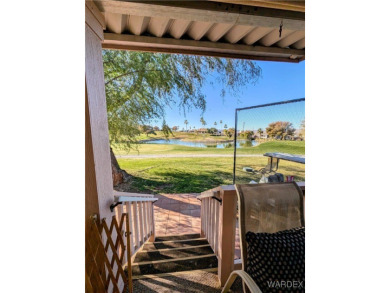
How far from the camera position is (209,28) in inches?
71.8

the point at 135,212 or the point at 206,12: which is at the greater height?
the point at 206,12

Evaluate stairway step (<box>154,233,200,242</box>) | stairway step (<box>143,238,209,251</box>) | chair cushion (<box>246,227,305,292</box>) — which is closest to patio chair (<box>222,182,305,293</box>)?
chair cushion (<box>246,227,305,292</box>)

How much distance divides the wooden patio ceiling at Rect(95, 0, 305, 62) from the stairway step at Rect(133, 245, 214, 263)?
212 cm

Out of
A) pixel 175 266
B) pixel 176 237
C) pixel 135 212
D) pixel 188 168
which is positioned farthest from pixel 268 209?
pixel 188 168

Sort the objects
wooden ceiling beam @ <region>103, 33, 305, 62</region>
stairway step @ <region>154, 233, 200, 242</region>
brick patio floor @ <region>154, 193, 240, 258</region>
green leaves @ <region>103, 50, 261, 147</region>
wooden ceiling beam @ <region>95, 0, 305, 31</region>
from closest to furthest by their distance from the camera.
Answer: wooden ceiling beam @ <region>95, 0, 305, 31</region> < wooden ceiling beam @ <region>103, 33, 305, 62</region> < stairway step @ <region>154, 233, 200, 242</region> < brick patio floor @ <region>154, 193, 240, 258</region> < green leaves @ <region>103, 50, 261, 147</region>

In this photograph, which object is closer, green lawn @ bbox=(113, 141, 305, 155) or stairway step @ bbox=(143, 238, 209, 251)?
stairway step @ bbox=(143, 238, 209, 251)

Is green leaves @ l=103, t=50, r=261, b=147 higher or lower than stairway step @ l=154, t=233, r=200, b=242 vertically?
higher

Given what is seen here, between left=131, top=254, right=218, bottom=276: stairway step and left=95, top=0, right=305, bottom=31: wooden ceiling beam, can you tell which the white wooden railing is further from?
left=95, top=0, right=305, bottom=31: wooden ceiling beam

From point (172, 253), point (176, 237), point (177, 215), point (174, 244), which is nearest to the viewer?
point (172, 253)

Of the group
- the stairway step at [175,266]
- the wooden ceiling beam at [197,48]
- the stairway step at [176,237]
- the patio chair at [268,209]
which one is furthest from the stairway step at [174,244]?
the wooden ceiling beam at [197,48]

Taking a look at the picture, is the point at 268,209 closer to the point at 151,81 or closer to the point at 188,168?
the point at 151,81

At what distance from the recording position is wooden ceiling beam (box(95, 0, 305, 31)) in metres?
1.31

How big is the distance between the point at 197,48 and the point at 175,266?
2.12m
